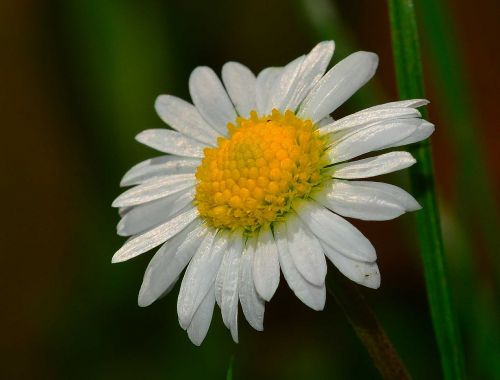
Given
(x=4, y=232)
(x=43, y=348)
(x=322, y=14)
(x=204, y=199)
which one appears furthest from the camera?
(x=4, y=232)

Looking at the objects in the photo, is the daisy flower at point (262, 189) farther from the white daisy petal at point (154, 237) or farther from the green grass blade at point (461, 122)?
the green grass blade at point (461, 122)

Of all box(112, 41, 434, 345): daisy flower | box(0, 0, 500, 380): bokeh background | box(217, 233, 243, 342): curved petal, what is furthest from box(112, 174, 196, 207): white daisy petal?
box(0, 0, 500, 380): bokeh background

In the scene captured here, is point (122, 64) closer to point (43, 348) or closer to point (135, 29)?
point (135, 29)

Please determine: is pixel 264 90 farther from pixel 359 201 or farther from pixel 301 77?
pixel 359 201

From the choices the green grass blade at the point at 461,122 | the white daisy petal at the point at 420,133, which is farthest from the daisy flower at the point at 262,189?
the green grass blade at the point at 461,122

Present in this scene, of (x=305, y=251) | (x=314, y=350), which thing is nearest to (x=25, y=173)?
(x=314, y=350)

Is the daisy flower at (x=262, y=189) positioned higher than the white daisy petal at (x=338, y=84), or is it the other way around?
the white daisy petal at (x=338, y=84)

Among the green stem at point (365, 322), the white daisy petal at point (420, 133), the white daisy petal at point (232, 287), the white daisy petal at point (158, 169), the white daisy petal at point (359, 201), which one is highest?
the white daisy petal at point (158, 169)
